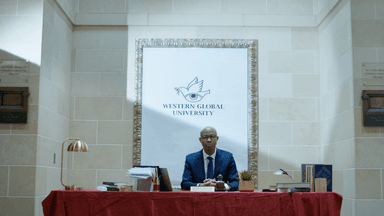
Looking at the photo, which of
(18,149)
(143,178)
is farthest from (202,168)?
(18,149)

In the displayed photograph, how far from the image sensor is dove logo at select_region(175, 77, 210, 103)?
5477mm

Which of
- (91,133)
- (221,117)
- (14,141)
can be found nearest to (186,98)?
(221,117)

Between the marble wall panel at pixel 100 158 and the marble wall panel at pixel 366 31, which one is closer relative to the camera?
the marble wall panel at pixel 366 31

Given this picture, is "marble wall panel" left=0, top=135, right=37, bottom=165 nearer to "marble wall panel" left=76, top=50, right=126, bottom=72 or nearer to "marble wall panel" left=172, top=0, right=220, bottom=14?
"marble wall panel" left=76, top=50, right=126, bottom=72

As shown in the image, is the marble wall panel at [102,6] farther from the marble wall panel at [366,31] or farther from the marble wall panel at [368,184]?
the marble wall panel at [368,184]

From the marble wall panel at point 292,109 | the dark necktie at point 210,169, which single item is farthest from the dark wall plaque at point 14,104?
the marble wall panel at point 292,109

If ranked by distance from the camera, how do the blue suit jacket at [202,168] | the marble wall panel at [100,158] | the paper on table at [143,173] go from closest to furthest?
1. the paper on table at [143,173]
2. the blue suit jacket at [202,168]
3. the marble wall panel at [100,158]

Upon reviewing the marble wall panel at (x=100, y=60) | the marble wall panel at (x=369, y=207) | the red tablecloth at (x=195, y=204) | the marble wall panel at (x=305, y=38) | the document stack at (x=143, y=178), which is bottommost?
the marble wall panel at (x=369, y=207)

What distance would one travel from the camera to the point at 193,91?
5.49 metres

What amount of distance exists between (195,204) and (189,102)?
7.79 feet

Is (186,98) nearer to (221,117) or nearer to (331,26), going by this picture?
(221,117)

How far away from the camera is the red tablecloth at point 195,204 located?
3266mm

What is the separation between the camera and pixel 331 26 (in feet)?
16.8

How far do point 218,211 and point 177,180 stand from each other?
2.14m
